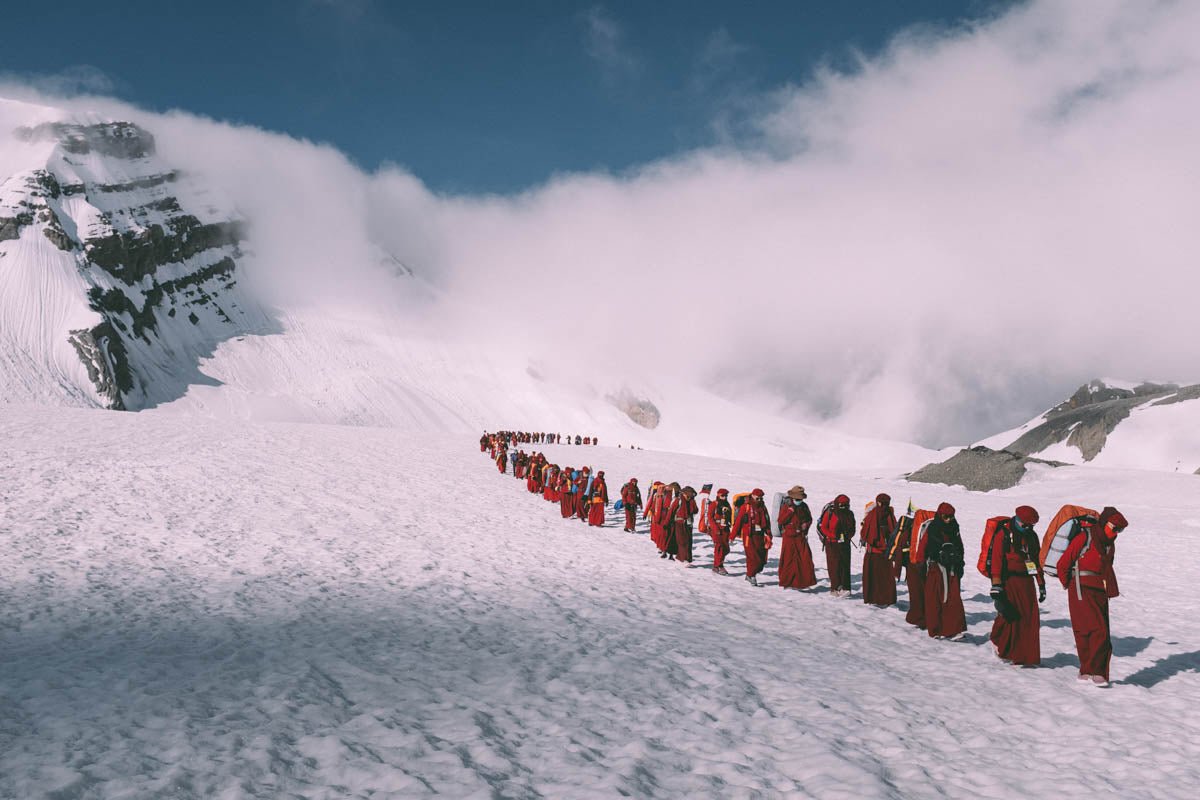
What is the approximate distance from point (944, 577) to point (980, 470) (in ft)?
138

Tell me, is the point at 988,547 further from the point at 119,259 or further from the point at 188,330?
the point at 119,259

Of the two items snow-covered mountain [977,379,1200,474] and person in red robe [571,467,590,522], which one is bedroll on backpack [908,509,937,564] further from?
snow-covered mountain [977,379,1200,474]

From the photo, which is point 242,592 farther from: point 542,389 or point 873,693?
point 542,389

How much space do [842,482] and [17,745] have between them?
120 feet

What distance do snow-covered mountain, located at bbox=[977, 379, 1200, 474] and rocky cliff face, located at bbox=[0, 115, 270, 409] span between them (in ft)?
418

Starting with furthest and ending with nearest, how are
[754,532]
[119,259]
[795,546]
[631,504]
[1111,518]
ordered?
1. [119,259]
2. [631,504]
3. [754,532]
4. [795,546]
5. [1111,518]

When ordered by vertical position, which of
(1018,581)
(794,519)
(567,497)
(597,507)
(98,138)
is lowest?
(597,507)

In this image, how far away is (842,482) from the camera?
36188 mm

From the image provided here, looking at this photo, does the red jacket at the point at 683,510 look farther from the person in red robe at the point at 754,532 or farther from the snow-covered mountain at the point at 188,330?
the snow-covered mountain at the point at 188,330

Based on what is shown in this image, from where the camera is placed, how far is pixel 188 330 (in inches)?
4970

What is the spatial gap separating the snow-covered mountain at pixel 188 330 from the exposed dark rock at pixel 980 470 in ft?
277

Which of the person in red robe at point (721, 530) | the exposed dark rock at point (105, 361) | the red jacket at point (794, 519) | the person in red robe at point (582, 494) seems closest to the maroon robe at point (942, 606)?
the red jacket at point (794, 519)

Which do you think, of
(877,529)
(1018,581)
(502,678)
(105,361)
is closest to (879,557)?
(877,529)

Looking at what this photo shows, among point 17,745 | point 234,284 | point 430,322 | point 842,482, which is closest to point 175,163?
point 234,284
